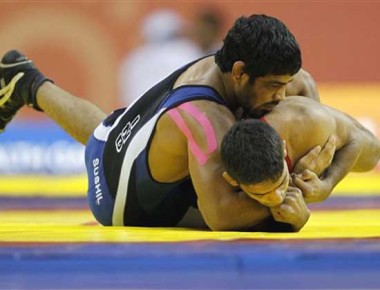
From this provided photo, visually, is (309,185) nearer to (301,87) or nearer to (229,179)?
(229,179)

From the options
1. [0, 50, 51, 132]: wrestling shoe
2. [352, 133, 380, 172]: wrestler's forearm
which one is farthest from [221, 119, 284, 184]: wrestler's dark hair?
[0, 50, 51, 132]: wrestling shoe

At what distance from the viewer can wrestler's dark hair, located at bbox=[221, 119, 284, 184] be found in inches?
136

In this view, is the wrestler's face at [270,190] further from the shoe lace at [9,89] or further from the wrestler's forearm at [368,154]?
the shoe lace at [9,89]

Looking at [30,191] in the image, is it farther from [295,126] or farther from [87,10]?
[295,126]

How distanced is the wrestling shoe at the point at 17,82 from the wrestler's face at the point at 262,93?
57.1 inches

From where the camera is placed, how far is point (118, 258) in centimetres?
297

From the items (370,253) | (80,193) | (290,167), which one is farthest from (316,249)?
(80,193)

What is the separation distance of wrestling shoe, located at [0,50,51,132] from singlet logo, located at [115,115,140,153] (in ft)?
2.92

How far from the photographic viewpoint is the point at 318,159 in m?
3.91

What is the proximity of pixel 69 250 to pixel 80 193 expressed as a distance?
3990 mm

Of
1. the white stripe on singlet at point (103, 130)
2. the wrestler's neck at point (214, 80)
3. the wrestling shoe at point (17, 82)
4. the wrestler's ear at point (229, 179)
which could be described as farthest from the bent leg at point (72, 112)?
the wrestler's ear at point (229, 179)

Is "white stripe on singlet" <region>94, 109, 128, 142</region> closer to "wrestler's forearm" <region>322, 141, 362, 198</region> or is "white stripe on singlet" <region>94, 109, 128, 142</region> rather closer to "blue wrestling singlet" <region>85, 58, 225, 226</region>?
"blue wrestling singlet" <region>85, 58, 225, 226</region>

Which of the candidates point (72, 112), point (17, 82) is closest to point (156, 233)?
point (72, 112)

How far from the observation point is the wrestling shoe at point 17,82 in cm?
502
